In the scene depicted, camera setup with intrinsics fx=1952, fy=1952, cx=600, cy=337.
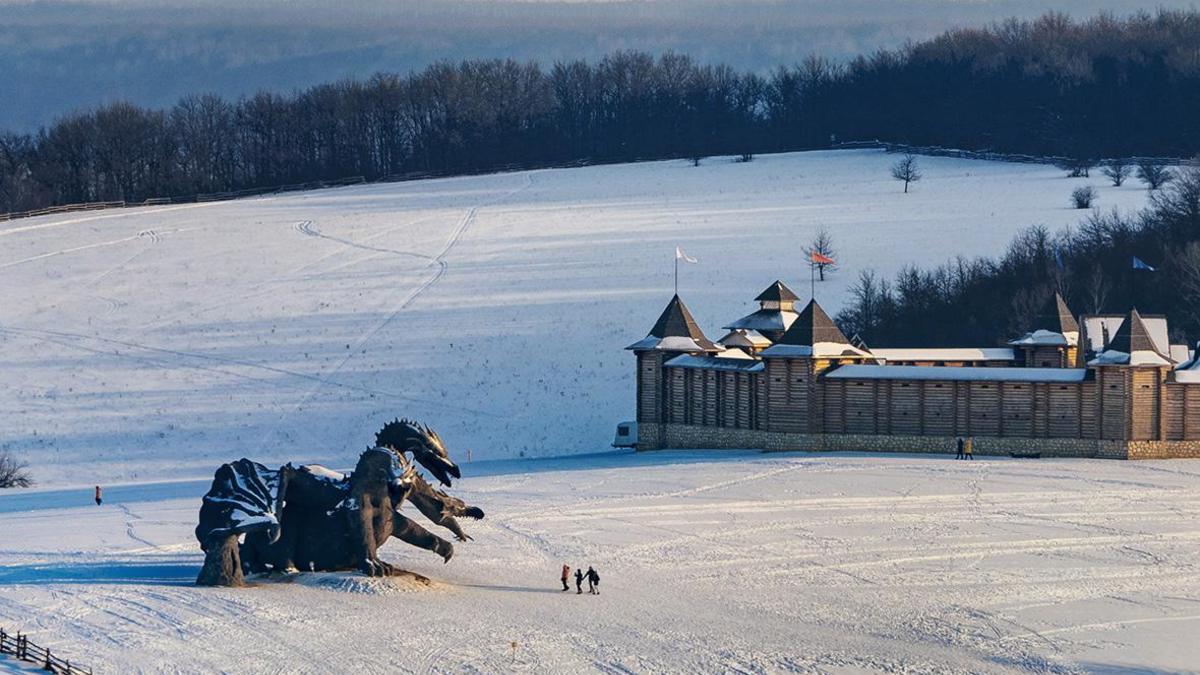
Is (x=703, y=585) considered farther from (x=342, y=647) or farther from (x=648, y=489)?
(x=648, y=489)

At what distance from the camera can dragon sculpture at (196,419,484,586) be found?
114ft

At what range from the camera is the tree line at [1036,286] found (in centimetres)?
6938

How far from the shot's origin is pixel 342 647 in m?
30.7

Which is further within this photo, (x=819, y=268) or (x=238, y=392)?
(x=819, y=268)

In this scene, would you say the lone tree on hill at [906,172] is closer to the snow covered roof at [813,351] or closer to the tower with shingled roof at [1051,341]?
the tower with shingled roof at [1051,341]

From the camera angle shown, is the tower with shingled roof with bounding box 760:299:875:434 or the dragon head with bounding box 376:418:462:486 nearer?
the dragon head with bounding box 376:418:462:486

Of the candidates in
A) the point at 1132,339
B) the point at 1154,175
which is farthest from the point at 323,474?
the point at 1154,175

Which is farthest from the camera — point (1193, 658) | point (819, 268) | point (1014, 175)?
point (1014, 175)

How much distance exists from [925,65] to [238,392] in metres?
78.1

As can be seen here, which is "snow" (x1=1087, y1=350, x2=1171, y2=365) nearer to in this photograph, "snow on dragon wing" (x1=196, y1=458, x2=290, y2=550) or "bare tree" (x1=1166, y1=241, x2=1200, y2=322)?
"bare tree" (x1=1166, y1=241, x2=1200, y2=322)

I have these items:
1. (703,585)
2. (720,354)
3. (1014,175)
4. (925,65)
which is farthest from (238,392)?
(925,65)

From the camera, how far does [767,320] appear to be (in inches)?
2520

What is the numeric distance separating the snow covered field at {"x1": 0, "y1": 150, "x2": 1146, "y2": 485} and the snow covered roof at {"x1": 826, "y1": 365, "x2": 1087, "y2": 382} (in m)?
8.73

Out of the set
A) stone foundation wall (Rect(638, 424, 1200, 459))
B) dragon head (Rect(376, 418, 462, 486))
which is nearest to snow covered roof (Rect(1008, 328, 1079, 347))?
stone foundation wall (Rect(638, 424, 1200, 459))
